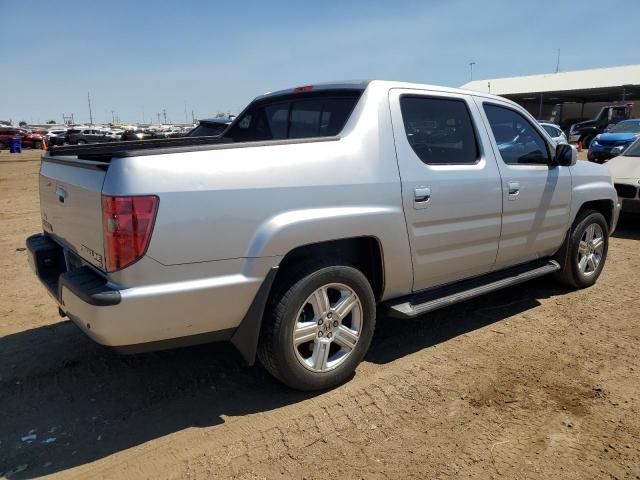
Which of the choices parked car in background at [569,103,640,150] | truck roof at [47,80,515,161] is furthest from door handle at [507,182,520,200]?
parked car in background at [569,103,640,150]

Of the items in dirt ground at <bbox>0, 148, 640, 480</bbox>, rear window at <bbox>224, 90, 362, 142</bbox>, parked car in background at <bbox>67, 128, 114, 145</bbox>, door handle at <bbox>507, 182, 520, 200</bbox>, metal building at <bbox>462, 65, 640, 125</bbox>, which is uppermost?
metal building at <bbox>462, 65, 640, 125</bbox>

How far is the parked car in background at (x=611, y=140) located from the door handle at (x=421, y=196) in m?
15.4

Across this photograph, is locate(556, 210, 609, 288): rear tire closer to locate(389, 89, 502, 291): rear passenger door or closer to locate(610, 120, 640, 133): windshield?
locate(389, 89, 502, 291): rear passenger door

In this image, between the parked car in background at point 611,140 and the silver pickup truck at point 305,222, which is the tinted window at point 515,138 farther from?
the parked car in background at point 611,140

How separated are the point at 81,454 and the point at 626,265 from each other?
20.3ft

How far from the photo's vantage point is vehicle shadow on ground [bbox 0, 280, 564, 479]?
2836 mm

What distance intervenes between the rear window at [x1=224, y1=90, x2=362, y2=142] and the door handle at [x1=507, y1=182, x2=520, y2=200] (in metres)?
1.51

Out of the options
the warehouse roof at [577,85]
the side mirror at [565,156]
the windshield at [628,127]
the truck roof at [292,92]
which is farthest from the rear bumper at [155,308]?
the warehouse roof at [577,85]

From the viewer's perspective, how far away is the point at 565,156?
4.71 m

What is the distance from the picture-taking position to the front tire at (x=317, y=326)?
120 inches

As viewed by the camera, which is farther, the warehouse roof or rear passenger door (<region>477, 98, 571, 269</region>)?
the warehouse roof

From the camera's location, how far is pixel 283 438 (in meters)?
2.88

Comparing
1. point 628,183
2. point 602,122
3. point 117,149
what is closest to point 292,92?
point 117,149

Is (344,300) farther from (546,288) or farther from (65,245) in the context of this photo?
(546,288)
